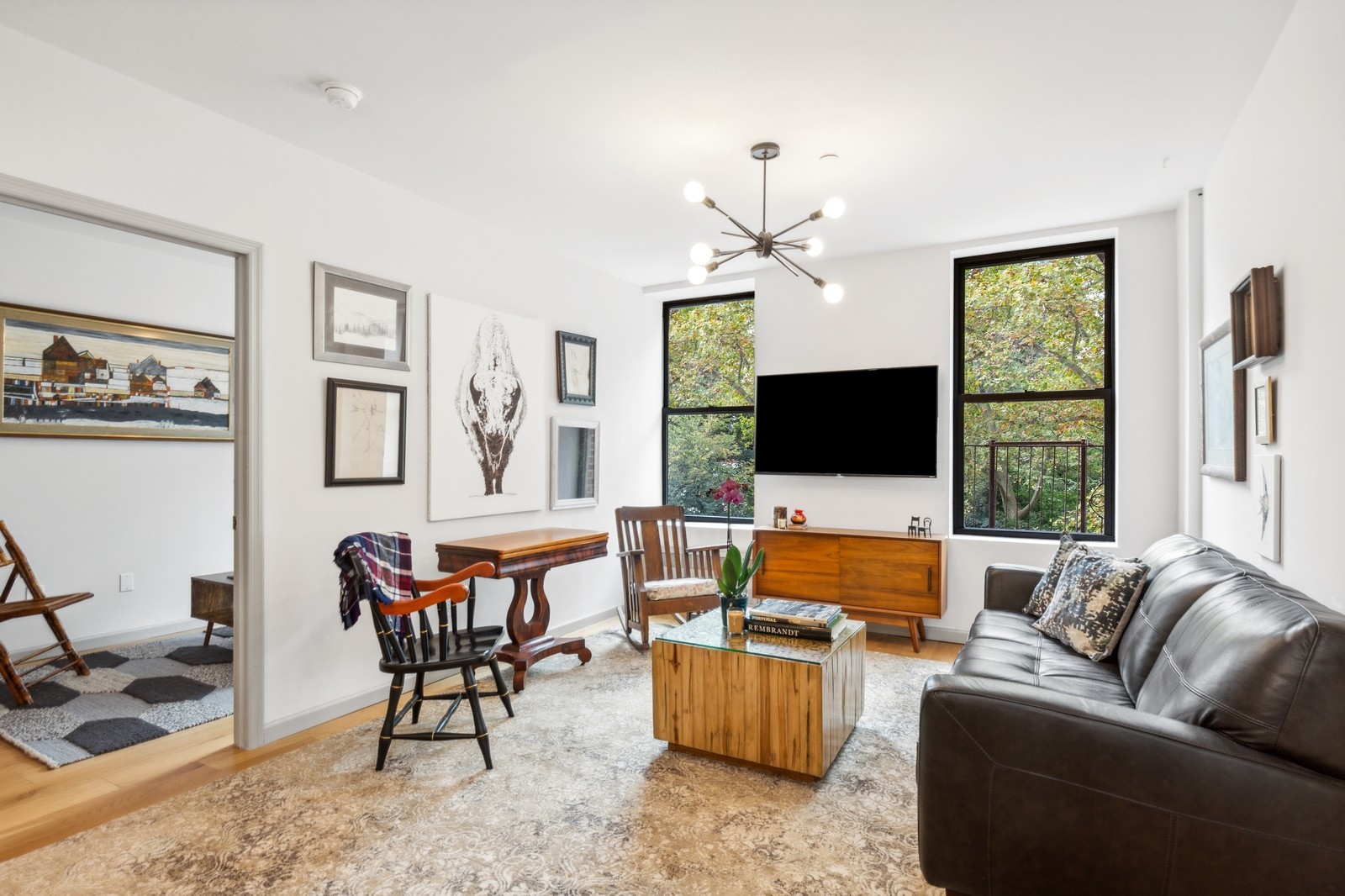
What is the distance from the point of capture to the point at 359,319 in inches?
138

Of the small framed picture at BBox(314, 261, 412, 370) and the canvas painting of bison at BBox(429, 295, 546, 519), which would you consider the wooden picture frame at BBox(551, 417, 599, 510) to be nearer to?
the canvas painting of bison at BBox(429, 295, 546, 519)

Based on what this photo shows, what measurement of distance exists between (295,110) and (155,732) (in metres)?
2.77

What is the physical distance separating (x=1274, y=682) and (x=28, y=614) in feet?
16.1

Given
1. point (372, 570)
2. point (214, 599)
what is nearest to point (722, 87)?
point (372, 570)

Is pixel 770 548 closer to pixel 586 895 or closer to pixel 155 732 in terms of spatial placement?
pixel 586 895

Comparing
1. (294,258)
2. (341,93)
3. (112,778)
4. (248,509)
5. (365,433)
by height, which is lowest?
(112,778)

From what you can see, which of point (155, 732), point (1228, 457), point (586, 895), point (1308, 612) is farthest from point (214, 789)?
point (1228, 457)

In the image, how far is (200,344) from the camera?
5.11 meters

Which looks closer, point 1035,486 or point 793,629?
point 793,629

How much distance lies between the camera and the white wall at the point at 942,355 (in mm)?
4195

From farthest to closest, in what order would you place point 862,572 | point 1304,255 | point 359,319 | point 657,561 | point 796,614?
1. point 657,561
2. point 862,572
3. point 359,319
4. point 796,614
5. point 1304,255

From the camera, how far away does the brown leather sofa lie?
1.45 m

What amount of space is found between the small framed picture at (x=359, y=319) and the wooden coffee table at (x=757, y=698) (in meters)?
2.02

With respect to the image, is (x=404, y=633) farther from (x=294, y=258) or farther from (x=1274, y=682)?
(x=1274, y=682)
